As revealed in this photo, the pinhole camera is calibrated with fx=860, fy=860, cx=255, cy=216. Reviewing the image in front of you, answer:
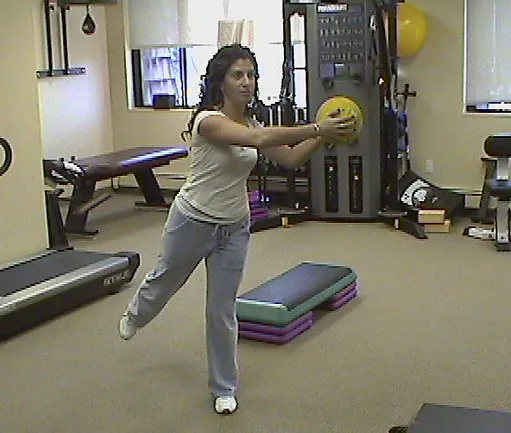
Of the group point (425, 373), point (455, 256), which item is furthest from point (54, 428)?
point (455, 256)

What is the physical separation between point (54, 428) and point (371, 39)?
4.37 meters

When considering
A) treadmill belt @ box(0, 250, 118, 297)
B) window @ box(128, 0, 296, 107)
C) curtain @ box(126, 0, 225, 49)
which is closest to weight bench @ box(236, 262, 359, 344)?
treadmill belt @ box(0, 250, 118, 297)

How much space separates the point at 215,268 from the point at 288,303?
3.32 ft

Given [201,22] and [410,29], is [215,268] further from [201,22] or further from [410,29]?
[201,22]

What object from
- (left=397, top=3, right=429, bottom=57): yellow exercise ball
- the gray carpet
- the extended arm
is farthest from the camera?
(left=397, top=3, right=429, bottom=57): yellow exercise ball

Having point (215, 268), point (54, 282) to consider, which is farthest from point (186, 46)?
point (215, 268)

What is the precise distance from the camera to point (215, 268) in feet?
11.1

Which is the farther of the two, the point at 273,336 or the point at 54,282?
the point at 54,282

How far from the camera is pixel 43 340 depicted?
4.50 metres

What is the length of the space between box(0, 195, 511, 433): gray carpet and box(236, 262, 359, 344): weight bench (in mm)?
68

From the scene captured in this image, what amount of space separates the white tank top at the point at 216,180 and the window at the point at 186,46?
4.72 m

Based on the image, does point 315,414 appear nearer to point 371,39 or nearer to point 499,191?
point 499,191

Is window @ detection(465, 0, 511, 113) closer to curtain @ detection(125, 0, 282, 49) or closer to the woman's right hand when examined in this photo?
curtain @ detection(125, 0, 282, 49)

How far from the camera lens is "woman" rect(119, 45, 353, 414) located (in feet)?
10.4
